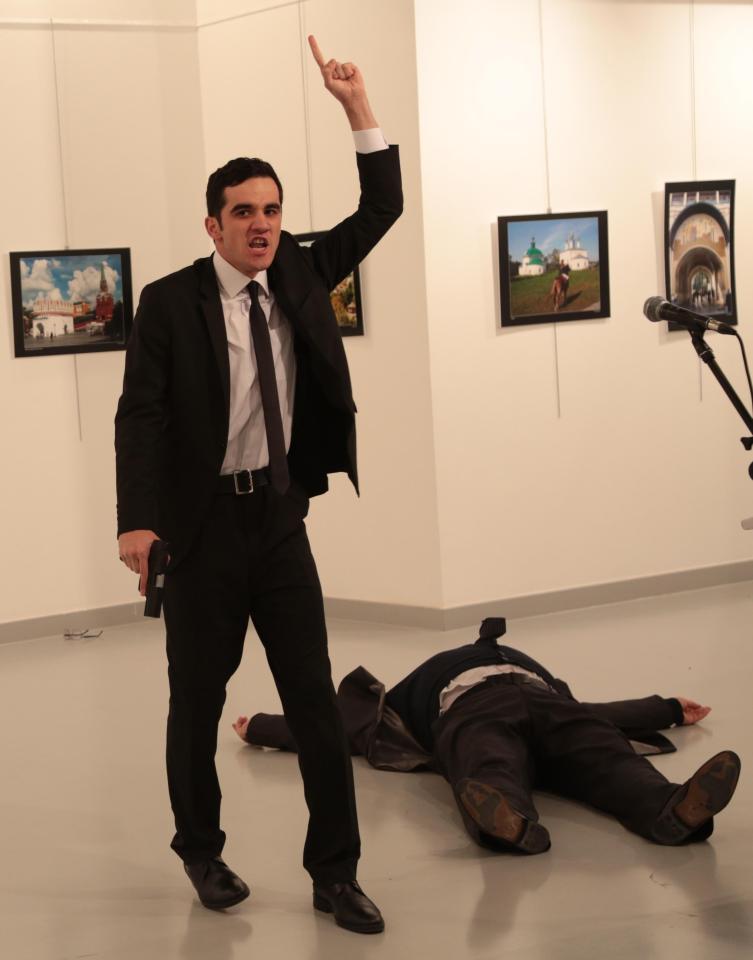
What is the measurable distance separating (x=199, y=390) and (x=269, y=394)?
176 millimetres

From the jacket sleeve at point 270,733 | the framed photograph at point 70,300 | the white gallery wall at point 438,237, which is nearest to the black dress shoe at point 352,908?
the jacket sleeve at point 270,733

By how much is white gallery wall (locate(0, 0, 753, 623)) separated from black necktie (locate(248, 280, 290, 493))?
365cm

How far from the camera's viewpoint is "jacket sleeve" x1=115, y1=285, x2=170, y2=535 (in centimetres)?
350

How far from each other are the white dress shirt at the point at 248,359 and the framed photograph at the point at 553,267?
377 centimetres

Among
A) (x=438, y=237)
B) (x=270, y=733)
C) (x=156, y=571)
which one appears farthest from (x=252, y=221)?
(x=438, y=237)

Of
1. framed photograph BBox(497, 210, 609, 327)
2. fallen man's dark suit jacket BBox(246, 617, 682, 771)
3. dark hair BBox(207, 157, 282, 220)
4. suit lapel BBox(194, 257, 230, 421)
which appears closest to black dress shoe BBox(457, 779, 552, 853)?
fallen man's dark suit jacket BBox(246, 617, 682, 771)

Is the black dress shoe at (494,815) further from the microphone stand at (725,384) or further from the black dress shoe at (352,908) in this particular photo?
the microphone stand at (725,384)

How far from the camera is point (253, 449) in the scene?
12.0 ft

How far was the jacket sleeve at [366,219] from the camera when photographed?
3.68m

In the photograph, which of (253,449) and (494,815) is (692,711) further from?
(253,449)

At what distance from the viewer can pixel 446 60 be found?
7148 millimetres

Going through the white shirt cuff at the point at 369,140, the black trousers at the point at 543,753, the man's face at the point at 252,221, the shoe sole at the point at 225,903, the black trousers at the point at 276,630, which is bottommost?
the shoe sole at the point at 225,903

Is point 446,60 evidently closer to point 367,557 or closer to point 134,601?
point 367,557

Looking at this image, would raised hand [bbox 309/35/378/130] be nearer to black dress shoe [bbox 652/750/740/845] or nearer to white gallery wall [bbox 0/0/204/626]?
black dress shoe [bbox 652/750/740/845]
